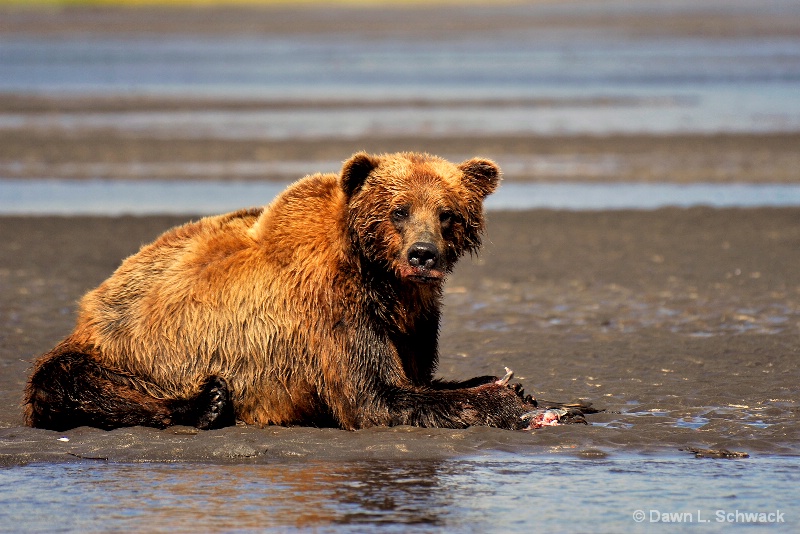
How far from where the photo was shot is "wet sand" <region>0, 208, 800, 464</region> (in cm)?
645

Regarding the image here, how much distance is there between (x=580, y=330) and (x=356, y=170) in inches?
129

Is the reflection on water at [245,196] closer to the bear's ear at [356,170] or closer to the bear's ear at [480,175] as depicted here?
the bear's ear at [480,175]

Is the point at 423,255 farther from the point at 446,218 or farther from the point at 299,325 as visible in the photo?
the point at 299,325

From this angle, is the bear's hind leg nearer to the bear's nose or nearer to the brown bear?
the brown bear

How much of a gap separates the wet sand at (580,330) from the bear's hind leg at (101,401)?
0.27 feet

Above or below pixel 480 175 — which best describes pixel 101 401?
below

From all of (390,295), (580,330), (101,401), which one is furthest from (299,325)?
(580,330)

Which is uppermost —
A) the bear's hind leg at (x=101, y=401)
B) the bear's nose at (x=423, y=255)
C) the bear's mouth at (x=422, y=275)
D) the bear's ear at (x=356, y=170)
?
the bear's ear at (x=356, y=170)

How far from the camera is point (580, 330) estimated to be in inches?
363

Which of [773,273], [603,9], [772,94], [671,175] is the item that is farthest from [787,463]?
[603,9]

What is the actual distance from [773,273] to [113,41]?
136 ft

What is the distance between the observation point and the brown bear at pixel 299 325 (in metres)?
6.44

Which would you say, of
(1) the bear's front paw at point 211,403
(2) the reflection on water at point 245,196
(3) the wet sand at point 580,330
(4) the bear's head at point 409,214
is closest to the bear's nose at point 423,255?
(4) the bear's head at point 409,214

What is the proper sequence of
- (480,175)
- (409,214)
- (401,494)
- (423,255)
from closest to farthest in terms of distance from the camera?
(401,494) < (423,255) < (409,214) < (480,175)
